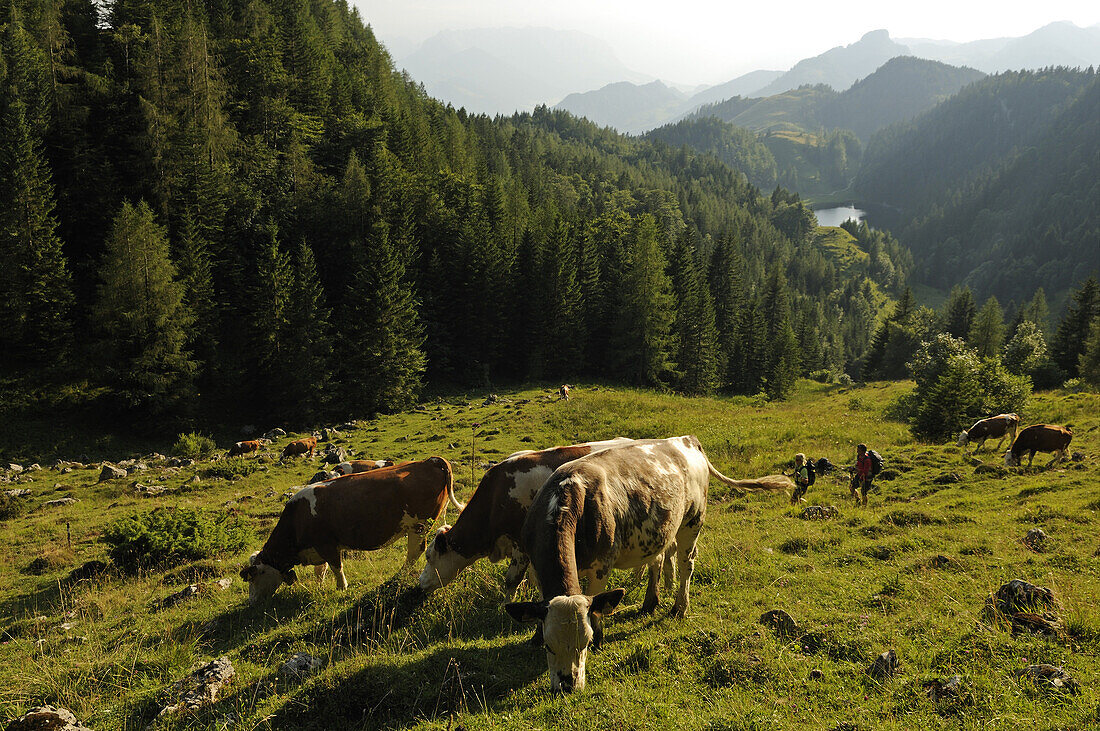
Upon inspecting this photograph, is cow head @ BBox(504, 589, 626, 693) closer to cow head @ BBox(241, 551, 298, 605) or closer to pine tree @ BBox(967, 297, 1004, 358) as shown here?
cow head @ BBox(241, 551, 298, 605)

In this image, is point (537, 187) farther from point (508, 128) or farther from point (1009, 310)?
point (1009, 310)

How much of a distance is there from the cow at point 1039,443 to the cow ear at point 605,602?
2110 cm

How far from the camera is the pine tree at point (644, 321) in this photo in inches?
2549

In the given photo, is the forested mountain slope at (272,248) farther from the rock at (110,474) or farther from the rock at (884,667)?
the rock at (884,667)

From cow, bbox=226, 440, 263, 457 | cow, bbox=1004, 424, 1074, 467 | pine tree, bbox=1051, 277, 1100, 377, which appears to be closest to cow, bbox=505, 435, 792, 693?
cow, bbox=1004, 424, 1074, 467

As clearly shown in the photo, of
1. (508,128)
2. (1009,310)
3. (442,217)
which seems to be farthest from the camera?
(1009,310)

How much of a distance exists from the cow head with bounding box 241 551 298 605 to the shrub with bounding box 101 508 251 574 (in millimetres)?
5240

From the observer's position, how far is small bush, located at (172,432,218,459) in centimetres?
3222

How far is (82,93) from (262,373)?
29806mm

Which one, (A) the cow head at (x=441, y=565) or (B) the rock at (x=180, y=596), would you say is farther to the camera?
(B) the rock at (x=180, y=596)

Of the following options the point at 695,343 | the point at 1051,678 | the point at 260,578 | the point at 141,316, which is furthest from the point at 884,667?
the point at 695,343

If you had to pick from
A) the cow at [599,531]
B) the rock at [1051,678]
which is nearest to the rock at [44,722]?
the cow at [599,531]

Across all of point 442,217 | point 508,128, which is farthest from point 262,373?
point 508,128

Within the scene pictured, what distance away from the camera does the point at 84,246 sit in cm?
4262
